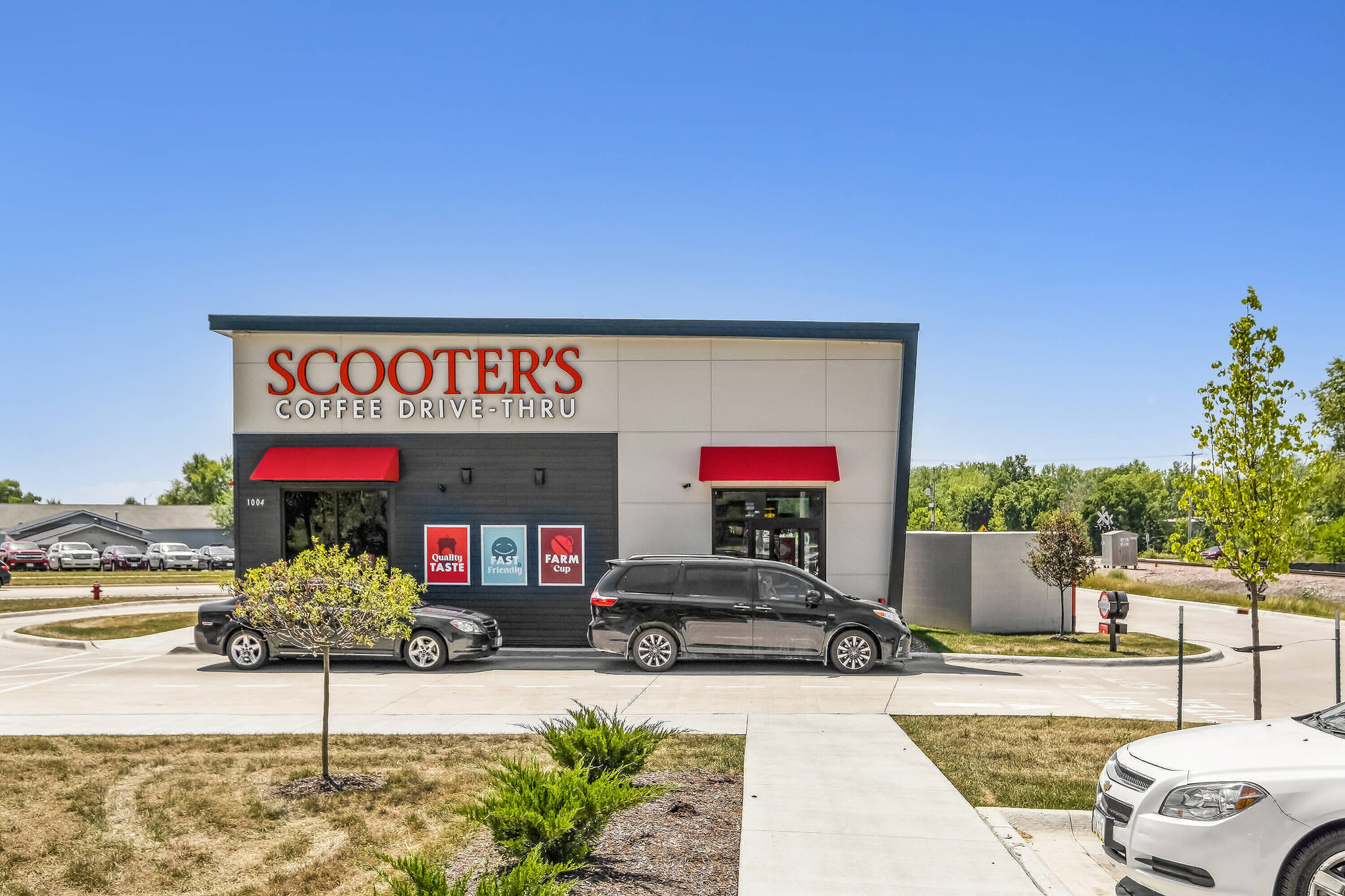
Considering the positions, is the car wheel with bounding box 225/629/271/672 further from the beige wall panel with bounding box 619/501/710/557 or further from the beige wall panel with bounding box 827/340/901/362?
the beige wall panel with bounding box 827/340/901/362

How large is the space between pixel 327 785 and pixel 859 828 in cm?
454

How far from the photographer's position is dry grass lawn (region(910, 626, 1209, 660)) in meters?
17.9

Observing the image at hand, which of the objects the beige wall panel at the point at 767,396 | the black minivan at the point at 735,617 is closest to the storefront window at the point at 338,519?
the black minivan at the point at 735,617

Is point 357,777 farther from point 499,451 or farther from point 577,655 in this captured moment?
point 499,451

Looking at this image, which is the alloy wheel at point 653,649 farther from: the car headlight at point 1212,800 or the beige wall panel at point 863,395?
the car headlight at point 1212,800

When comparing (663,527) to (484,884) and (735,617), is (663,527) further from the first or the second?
(484,884)

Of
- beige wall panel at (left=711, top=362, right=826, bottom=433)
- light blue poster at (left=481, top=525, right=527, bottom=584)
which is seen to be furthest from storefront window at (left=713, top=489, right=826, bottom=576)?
light blue poster at (left=481, top=525, right=527, bottom=584)

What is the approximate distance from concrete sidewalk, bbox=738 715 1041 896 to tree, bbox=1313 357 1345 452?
57.8 meters

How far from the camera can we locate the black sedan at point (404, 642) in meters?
16.3

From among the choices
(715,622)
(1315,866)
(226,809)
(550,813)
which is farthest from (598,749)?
(715,622)

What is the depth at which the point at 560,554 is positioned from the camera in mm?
18922

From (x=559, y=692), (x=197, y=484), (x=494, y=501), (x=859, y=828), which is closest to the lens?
(x=859, y=828)

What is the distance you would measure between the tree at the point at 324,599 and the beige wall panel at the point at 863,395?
11430mm

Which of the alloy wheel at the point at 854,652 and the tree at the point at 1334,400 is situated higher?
the tree at the point at 1334,400
